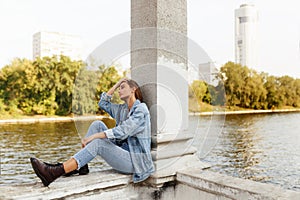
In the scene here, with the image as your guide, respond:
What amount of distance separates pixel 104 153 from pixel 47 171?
0.38 meters

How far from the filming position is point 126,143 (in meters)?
2.35

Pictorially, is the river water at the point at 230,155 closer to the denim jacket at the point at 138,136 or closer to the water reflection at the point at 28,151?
the water reflection at the point at 28,151

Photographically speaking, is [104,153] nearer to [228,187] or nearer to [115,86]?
[115,86]

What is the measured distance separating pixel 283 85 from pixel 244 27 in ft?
119

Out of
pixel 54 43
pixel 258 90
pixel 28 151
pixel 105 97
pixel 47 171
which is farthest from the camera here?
pixel 54 43

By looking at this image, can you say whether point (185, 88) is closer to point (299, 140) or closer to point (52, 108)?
point (299, 140)

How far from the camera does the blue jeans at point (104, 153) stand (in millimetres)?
2137

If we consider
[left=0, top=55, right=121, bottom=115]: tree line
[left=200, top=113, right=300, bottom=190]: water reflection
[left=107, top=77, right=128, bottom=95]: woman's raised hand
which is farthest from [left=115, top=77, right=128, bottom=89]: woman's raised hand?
[left=0, top=55, right=121, bottom=115]: tree line

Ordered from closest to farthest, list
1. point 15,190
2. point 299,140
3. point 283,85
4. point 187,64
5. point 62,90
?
point 15,190 → point 187,64 → point 299,140 → point 62,90 → point 283,85

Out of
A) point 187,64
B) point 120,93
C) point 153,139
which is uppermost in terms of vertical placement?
point 187,64

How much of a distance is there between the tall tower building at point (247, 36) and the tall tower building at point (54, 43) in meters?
32.1

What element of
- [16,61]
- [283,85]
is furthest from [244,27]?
[16,61]

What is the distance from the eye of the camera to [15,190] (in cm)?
189

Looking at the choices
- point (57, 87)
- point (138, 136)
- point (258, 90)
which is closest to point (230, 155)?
point (138, 136)
